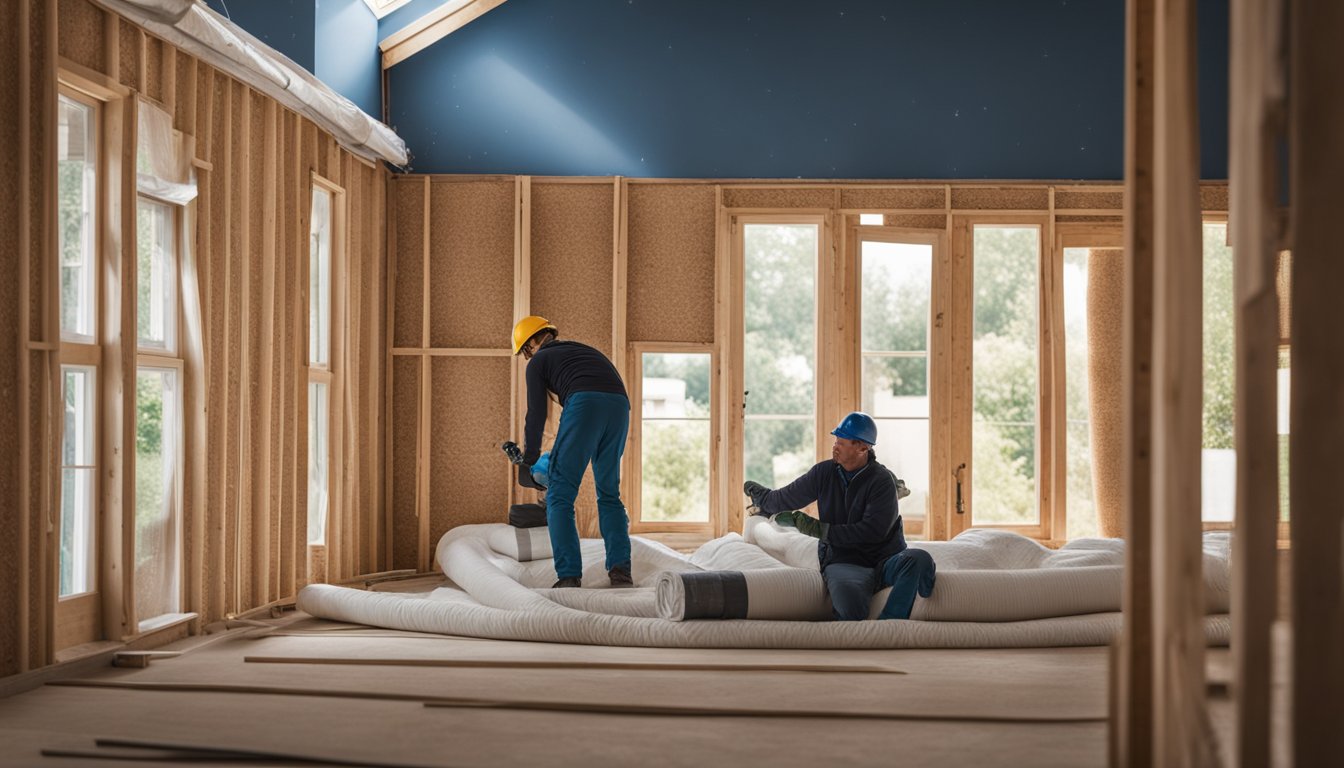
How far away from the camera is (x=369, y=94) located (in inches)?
333

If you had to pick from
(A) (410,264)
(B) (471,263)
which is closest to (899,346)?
(B) (471,263)

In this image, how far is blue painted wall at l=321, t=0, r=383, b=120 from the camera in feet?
24.4

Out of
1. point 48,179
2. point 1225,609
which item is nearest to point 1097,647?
point 1225,609

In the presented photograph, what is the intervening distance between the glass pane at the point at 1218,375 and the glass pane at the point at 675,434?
3.47 metres

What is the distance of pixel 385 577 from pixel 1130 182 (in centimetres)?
592

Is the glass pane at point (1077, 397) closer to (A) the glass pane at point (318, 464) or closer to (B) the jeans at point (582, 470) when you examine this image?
(B) the jeans at point (582, 470)

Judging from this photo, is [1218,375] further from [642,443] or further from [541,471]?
[541,471]

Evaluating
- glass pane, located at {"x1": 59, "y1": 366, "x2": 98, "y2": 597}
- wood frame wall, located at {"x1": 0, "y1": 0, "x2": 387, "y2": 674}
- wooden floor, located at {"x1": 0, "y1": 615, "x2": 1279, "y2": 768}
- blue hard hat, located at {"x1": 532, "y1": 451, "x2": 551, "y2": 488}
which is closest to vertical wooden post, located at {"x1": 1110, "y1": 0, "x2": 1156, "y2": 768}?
wooden floor, located at {"x1": 0, "y1": 615, "x2": 1279, "y2": 768}

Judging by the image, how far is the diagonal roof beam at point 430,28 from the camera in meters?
8.59

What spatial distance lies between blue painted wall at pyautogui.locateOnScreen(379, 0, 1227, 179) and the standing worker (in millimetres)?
2691

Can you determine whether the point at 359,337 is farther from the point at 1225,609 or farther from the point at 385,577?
the point at 1225,609

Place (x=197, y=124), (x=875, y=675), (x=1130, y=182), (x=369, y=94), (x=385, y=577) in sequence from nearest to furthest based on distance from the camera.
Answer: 1. (x=1130, y=182)
2. (x=875, y=675)
3. (x=197, y=124)
4. (x=385, y=577)
5. (x=369, y=94)

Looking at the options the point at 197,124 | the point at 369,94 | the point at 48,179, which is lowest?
the point at 48,179

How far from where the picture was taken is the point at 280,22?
275 inches
